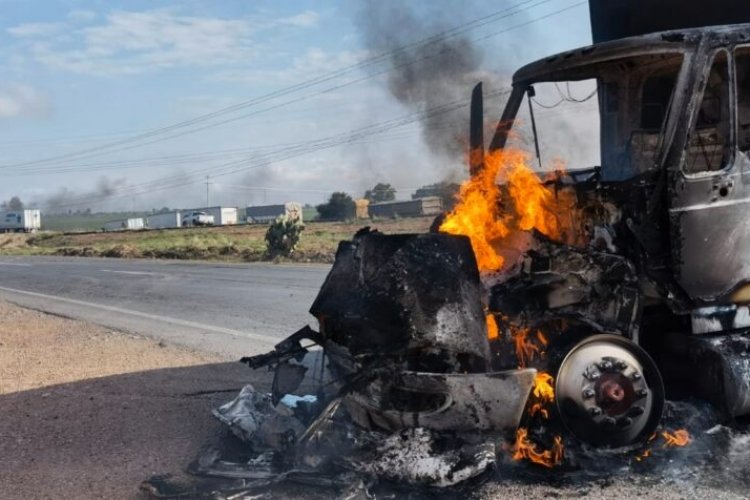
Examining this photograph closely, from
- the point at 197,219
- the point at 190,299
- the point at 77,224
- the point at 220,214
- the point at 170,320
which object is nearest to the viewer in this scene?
the point at 170,320

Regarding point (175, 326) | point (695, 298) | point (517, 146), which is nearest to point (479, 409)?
point (695, 298)

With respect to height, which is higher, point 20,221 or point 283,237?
point 20,221

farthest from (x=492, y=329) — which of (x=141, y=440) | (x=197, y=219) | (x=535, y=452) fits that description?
(x=197, y=219)

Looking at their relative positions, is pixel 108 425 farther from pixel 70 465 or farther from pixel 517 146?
pixel 517 146

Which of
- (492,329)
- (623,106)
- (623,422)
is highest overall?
(623,106)

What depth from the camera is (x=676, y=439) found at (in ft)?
A: 14.0

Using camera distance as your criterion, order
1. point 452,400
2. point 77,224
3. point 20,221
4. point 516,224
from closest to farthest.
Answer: point 452,400 → point 516,224 → point 20,221 → point 77,224

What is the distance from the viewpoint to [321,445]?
4.18 m

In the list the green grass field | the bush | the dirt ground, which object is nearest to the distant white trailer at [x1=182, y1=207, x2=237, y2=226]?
the green grass field

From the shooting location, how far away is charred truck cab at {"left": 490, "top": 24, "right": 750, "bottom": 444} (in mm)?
4129

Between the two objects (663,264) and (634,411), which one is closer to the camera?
(634,411)

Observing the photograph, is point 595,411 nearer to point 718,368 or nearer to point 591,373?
point 591,373

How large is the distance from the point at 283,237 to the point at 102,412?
19001mm

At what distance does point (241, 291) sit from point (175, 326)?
13.1 ft
